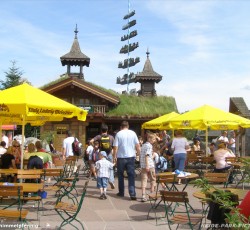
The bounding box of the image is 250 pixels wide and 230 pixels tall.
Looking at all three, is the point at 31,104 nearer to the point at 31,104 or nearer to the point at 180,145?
the point at 31,104

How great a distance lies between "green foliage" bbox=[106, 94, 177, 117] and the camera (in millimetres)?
31172

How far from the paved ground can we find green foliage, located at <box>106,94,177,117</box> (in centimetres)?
Result: 2153

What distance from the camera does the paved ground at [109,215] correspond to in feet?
22.0

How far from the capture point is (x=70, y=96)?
3166 cm

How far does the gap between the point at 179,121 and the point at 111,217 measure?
19.9ft

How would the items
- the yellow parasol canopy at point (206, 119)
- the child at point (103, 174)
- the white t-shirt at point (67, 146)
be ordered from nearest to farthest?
the child at point (103, 174) → the yellow parasol canopy at point (206, 119) → the white t-shirt at point (67, 146)

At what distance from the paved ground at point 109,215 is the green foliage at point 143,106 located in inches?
848

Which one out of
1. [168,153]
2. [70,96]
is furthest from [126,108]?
[168,153]

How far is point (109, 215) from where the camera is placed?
7586 mm

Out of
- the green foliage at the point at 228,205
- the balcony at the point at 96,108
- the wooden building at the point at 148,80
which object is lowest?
the green foliage at the point at 228,205

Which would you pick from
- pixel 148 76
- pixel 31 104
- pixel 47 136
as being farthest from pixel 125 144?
pixel 148 76

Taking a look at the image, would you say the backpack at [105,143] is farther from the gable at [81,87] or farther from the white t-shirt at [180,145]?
the gable at [81,87]

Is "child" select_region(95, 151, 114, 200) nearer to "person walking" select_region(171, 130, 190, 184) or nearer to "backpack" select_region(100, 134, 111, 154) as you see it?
"backpack" select_region(100, 134, 111, 154)

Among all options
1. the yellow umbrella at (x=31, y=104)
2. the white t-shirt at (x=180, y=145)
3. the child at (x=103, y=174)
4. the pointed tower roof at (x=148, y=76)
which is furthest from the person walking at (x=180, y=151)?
the pointed tower roof at (x=148, y=76)
